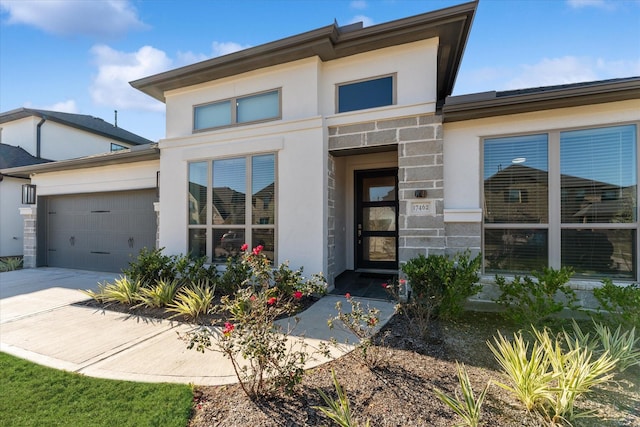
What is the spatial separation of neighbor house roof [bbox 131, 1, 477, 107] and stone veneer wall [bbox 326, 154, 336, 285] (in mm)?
2154

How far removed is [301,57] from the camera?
5852 millimetres

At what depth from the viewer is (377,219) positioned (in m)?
7.59

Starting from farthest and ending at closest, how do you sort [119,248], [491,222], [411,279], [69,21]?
[119,248]
[69,21]
[491,222]
[411,279]

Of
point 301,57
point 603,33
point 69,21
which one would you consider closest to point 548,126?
point 603,33

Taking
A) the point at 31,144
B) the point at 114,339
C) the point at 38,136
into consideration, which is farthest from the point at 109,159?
the point at 31,144

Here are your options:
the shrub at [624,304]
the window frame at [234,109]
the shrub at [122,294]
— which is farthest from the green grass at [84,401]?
the window frame at [234,109]

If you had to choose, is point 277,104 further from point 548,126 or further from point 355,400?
point 355,400

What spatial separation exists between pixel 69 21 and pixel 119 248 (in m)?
5.79

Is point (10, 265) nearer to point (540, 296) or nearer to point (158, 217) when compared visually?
point (158, 217)

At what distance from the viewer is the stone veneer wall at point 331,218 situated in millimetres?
6031

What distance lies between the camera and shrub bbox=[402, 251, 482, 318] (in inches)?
168

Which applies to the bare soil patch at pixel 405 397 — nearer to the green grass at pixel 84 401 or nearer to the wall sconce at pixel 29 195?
the green grass at pixel 84 401

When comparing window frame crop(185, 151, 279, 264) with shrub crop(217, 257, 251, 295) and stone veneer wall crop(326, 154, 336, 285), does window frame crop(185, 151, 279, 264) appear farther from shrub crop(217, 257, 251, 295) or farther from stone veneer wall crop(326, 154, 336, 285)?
stone veneer wall crop(326, 154, 336, 285)

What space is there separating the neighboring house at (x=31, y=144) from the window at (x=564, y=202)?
11.9 metres
